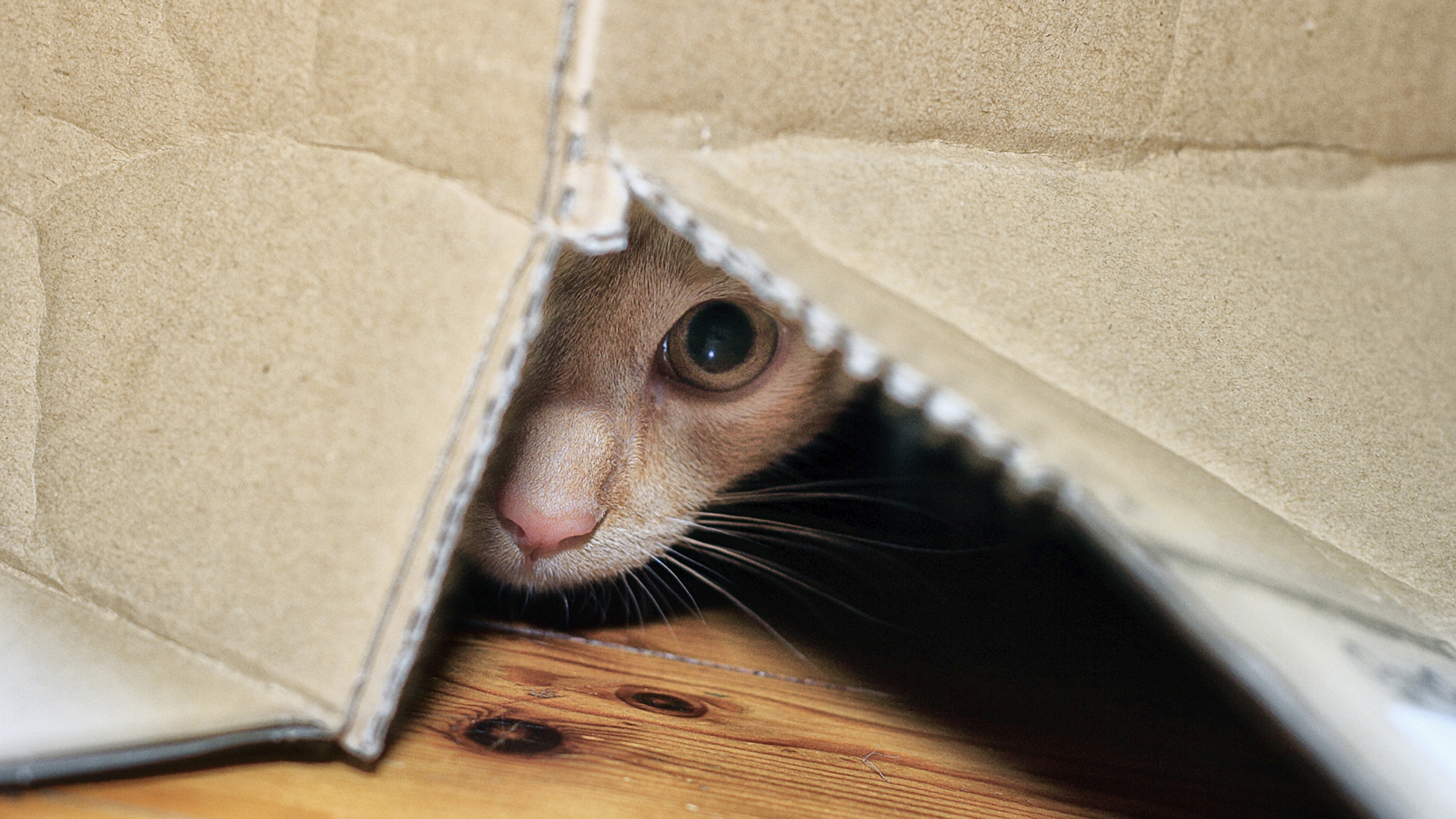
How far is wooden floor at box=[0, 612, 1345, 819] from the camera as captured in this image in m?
0.72

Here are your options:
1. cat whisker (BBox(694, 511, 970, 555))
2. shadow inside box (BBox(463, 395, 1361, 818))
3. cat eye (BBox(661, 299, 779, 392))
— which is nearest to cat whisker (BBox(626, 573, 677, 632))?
shadow inside box (BBox(463, 395, 1361, 818))

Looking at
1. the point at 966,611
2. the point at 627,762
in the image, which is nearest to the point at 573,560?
the point at 627,762

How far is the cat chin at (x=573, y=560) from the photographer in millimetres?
1145

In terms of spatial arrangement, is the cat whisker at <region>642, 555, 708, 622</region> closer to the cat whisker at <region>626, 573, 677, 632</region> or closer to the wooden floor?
the cat whisker at <region>626, 573, 677, 632</region>

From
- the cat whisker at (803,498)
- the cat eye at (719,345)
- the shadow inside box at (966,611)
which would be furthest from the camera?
the cat whisker at (803,498)

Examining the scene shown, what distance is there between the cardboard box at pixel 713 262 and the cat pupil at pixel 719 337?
0.46 meters

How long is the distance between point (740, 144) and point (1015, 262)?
0.72ft

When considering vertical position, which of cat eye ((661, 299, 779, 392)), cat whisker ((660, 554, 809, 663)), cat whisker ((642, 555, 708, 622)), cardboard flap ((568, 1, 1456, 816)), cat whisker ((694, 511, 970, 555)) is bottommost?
cat whisker ((642, 555, 708, 622))

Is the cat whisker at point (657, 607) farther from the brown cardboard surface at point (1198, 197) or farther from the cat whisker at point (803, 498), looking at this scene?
the brown cardboard surface at point (1198, 197)

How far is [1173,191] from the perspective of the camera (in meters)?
0.82

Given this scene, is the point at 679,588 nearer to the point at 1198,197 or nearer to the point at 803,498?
the point at 803,498

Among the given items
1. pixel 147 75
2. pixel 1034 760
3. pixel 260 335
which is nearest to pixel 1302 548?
pixel 1034 760

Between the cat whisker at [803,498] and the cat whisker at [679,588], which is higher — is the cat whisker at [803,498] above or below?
above

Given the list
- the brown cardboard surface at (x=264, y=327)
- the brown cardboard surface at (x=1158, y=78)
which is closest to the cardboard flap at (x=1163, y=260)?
the brown cardboard surface at (x=1158, y=78)
